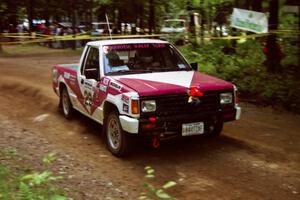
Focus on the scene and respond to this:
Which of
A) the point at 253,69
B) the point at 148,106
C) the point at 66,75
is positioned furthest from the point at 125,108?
the point at 253,69

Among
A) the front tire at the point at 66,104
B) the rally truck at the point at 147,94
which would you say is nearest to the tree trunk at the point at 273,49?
the rally truck at the point at 147,94

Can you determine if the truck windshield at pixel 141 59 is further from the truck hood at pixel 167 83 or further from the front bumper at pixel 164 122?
the front bumper at pixel 164 122

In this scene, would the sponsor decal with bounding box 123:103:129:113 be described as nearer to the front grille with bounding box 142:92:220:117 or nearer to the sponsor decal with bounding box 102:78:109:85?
the front grille with bounding box 142:92:220:117

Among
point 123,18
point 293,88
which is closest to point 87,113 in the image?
→ point 293,88

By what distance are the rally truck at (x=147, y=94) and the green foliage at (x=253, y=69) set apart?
3259mm

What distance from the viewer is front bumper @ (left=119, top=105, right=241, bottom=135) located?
6.27m

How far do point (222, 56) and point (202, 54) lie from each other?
3.47ft

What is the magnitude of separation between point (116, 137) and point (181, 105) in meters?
1.23

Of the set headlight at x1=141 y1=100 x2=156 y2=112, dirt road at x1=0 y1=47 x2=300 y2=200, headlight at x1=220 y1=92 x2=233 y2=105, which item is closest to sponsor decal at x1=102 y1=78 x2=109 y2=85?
headlight at x1=141 y1=100 x2=156 y2=112

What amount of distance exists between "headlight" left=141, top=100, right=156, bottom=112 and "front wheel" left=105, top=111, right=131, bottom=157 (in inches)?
23.7

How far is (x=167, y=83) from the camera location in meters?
6.70

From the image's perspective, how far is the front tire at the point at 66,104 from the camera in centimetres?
936

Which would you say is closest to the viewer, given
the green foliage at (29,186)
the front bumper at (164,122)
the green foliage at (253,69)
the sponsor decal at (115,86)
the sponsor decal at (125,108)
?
the green foliage at (29,186)

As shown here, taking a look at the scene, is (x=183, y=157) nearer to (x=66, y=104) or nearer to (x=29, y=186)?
(x=29, y=186)
